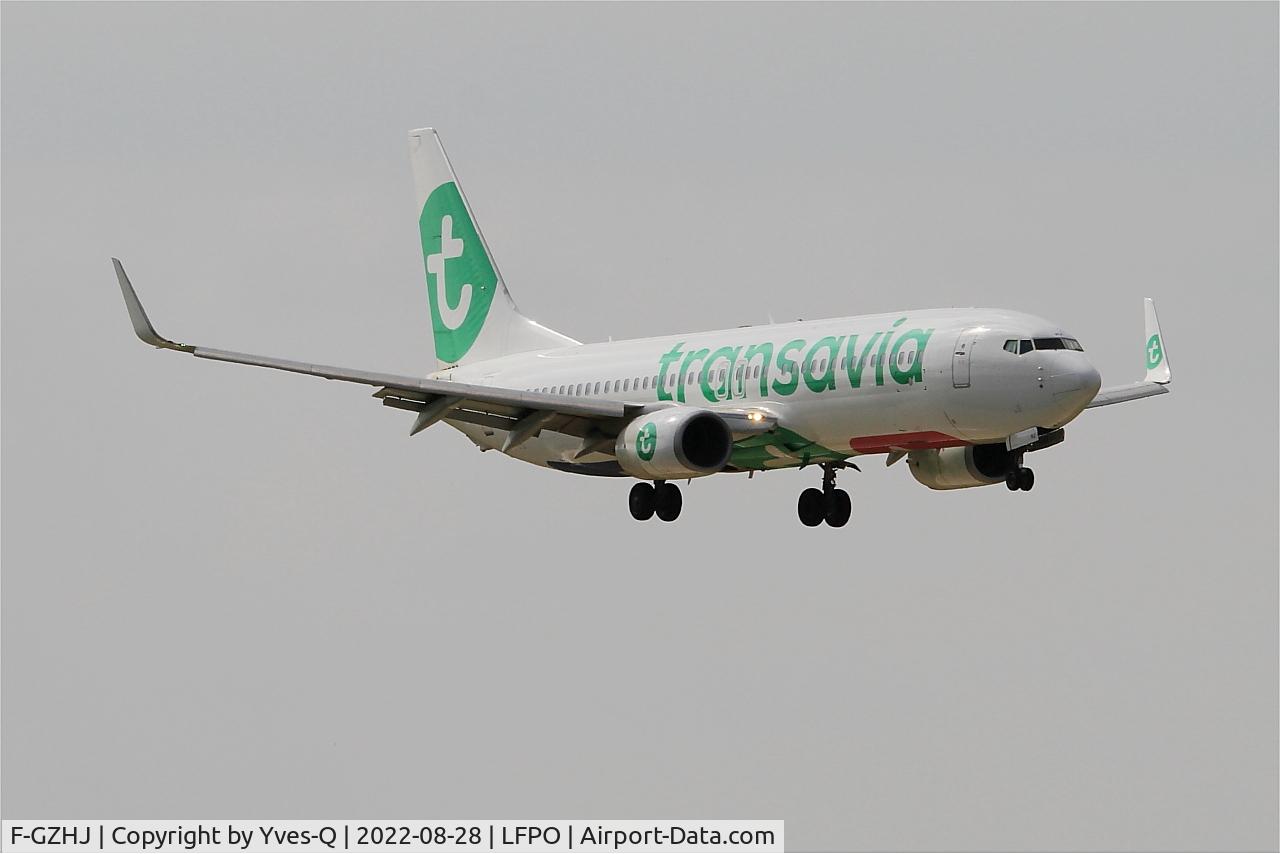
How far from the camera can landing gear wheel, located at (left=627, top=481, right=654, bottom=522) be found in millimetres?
60312

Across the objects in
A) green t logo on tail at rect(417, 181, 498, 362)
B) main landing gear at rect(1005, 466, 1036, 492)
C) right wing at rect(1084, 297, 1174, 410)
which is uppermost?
green t logo on tail at rect(417, 181, 498, 362)

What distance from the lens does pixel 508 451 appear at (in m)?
60.3

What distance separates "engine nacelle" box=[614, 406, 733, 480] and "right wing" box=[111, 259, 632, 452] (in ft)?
4.54

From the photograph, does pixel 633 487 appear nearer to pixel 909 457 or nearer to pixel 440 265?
pixel 909 457

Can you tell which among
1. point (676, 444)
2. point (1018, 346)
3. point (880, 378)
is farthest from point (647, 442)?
point (1018, 346)

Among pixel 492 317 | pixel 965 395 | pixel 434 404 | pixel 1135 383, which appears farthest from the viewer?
pixel 492 317

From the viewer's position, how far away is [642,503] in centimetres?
6031

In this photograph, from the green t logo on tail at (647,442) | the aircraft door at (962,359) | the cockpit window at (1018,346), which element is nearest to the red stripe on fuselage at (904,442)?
the aircraft door at (962,359)

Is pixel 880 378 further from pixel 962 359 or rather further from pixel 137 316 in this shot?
pixel 137 316

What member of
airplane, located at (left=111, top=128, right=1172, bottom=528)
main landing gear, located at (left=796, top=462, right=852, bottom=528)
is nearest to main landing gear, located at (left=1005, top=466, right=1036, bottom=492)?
airplane, located at (left=111, top=128, right=1172, bottom=528)

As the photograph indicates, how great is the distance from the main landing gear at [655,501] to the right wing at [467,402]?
1.35 m

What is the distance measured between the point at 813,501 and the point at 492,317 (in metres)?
12.2

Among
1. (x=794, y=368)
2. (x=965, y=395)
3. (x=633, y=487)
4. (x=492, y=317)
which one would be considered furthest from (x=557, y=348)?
(x=965, y=395)

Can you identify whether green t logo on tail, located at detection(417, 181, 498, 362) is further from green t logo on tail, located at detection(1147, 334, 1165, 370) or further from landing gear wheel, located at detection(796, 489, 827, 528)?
green t logo on tail, located at detection(1147, 334, 1165, 370)
